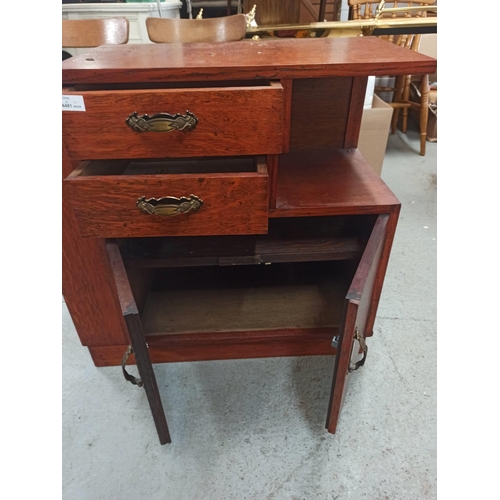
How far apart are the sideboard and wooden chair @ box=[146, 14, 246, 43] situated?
489mm

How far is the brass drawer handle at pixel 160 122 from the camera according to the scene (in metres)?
0.56

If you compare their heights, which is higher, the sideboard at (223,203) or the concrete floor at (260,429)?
the sideboard at (223,203)

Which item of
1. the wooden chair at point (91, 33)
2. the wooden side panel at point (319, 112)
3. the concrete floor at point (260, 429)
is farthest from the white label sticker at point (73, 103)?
the wooden chair at point (91, 33)

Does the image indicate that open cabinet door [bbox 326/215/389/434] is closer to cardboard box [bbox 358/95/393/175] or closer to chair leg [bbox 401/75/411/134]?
cardboard box [bbox 358/95/393/175]

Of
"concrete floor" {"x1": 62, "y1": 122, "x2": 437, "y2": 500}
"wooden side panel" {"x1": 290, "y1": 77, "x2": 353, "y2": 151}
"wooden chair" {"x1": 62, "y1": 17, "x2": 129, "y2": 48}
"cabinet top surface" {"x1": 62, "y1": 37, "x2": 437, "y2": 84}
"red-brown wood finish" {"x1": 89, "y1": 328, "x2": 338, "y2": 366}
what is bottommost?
"concrete floor" {"x1": 62, "y1": 122, "x2": 437, "y2": 500}

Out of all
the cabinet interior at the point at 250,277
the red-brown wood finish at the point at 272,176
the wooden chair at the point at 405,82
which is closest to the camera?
the red-brown wood finish at the point at 272,176

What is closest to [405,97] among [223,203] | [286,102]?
[286,102]

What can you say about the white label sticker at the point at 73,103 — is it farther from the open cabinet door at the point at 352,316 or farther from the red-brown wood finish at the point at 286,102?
the open cabinet door at the point at 352,316

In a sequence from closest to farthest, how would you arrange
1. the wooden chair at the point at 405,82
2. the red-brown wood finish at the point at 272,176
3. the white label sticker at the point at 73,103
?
the white label sticker at the point at 73,103 → the red-brown wood finish at the point at 272,176 → the wooden chair at the point at 405,82

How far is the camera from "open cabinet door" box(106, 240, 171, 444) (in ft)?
1.95

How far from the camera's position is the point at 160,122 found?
0.56m

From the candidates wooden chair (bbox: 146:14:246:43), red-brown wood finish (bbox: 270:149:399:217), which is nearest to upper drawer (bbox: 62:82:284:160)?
red-brown wood finish (bbox: 270:149:399:217)

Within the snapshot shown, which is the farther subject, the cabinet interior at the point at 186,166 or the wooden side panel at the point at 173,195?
the cabinet interior at the point at 186,166

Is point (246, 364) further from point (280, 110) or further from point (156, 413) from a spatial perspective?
point (280, 110)
